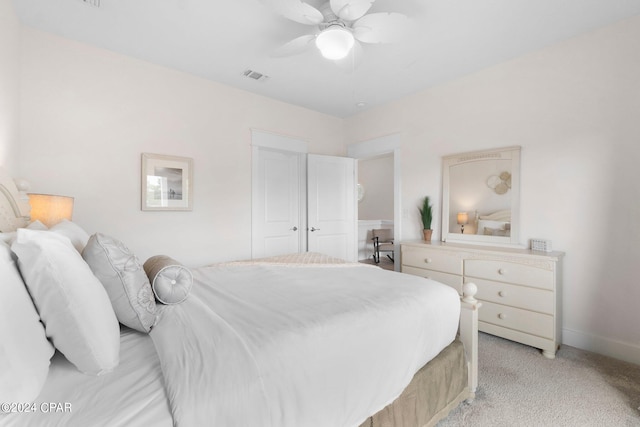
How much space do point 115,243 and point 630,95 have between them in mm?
3614

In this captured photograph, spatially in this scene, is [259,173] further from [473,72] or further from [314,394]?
[314,394]

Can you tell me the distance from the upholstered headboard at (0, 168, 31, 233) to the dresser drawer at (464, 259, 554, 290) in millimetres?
3296

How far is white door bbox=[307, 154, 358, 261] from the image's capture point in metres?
4.09

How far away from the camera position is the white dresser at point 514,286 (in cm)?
231

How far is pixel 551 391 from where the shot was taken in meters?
1.86

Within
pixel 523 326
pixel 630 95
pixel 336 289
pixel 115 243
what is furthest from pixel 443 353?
pixel 630 95

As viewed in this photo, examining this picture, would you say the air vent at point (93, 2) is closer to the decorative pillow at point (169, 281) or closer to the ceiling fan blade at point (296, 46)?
the ceiling fan blade at point (296, 46)

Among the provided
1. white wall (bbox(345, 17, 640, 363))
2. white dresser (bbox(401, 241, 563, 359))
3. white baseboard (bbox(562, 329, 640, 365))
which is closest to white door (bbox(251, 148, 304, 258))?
white dresser (bbox(401, 241, 563, 359))

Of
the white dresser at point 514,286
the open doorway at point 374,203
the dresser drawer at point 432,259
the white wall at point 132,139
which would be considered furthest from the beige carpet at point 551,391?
the open doorway at point 374,203

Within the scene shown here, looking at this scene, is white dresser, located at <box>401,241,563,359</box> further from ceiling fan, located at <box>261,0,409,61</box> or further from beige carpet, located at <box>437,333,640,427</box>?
ceiling fan, located at <box>261,0,409,61</box>

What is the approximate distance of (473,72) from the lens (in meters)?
3.08

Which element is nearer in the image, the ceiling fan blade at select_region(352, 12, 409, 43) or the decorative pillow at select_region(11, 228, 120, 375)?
the decorative pillow at select_region(11, 228, 120, 375)

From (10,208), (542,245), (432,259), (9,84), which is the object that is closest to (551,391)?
(542,245)

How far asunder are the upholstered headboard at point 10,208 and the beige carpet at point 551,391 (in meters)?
2.47
